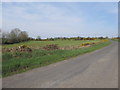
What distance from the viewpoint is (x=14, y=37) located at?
6500cm

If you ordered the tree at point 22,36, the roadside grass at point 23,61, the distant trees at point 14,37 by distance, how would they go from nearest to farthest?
the roadside grass at point 23,61
the distant trees at point 14,37
the tree at point 22,36

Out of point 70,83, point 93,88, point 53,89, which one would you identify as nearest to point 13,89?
point 53,89

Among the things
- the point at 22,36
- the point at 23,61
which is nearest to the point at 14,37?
the point at 22,36

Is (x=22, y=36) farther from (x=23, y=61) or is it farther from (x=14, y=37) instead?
(x=23, y=61)

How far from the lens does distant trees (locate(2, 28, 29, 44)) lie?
58812mm

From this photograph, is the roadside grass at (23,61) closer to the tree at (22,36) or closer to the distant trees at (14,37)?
the distant trees at (14,37)

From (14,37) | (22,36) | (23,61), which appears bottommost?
(23,61)

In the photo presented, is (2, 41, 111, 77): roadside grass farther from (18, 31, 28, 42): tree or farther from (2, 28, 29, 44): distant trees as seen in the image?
(18, 31, 28, 42): tree

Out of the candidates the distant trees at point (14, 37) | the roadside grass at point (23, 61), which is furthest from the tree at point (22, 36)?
the roadside grass at point (23, 61)

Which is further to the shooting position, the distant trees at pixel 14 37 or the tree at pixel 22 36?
the tree at pixel 22 36

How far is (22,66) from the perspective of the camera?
26.3ft

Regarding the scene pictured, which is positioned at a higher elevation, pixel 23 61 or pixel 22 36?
pixel 22 36

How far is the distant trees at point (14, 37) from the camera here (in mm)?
58812

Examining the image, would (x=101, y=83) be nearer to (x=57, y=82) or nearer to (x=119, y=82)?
(x=119, y=82)
